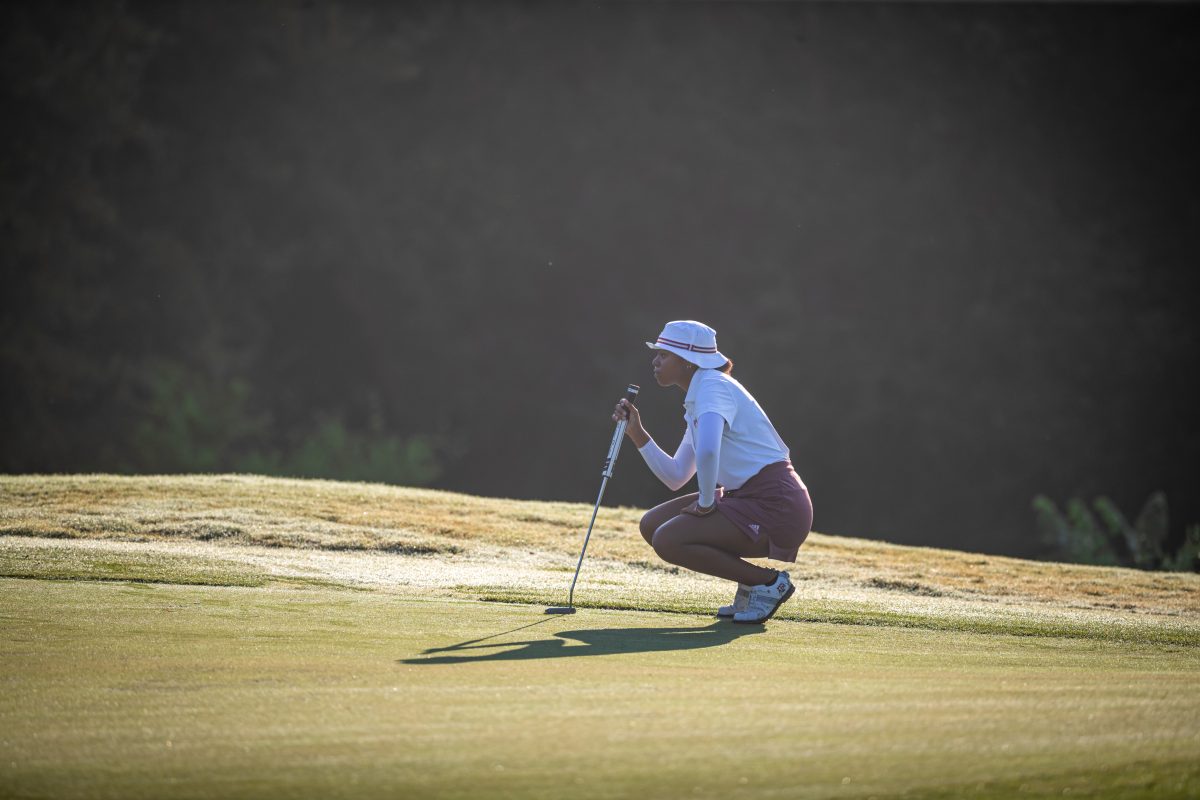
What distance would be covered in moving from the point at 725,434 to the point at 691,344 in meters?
0.42

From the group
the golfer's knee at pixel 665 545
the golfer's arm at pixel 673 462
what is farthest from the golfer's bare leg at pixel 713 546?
the golfer's arm at pixel 673 462

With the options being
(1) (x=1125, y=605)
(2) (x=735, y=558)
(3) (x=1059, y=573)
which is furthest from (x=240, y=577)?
(3) (x=1059, y=573)

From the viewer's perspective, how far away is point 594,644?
516 centimetres

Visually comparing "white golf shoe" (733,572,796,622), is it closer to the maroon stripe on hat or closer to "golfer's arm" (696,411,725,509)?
"golfer's arm" (696,411,725,509)

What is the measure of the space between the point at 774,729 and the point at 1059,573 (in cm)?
710

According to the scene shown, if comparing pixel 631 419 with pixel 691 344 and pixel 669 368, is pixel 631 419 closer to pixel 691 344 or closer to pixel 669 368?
pixel 669 368

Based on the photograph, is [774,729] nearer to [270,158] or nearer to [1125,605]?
[1125,605]

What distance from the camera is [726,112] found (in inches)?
1182

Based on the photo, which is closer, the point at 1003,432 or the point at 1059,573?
the point at 1059,573

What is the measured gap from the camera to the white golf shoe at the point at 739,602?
245 inches

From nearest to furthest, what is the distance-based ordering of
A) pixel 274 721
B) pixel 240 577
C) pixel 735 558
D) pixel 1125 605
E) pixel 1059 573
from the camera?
pixel 274 721 < pixel 735 558 < pixel 240 577 < pixel 1125 605 < pixel 1059 573

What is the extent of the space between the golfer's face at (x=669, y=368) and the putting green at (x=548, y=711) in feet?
4.10

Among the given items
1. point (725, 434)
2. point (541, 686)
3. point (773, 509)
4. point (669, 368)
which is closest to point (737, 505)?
point (773, 509)

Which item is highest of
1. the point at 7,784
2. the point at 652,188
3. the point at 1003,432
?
the point at 652,188
